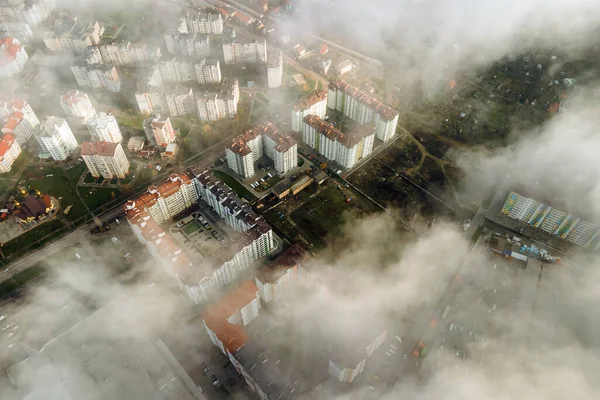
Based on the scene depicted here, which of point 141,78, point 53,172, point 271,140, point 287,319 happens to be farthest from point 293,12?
point 287,319

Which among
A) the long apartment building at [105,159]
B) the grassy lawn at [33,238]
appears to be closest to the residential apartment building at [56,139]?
the long apartment building at [105,159]

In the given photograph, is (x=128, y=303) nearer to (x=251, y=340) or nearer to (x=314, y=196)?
(x=251, y=340)

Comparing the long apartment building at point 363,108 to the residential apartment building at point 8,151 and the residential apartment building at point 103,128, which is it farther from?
the residential apartment building at point 8,151

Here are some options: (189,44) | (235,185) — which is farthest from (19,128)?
(235,185)

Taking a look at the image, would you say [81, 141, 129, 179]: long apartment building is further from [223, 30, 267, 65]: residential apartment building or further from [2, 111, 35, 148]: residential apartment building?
[223, 30, 267, 65]: residential apartment building

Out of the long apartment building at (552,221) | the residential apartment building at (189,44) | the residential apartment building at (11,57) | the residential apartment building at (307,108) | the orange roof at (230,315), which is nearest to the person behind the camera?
the orange roof at (230,315)

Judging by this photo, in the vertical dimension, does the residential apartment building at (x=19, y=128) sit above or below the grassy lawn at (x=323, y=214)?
above
